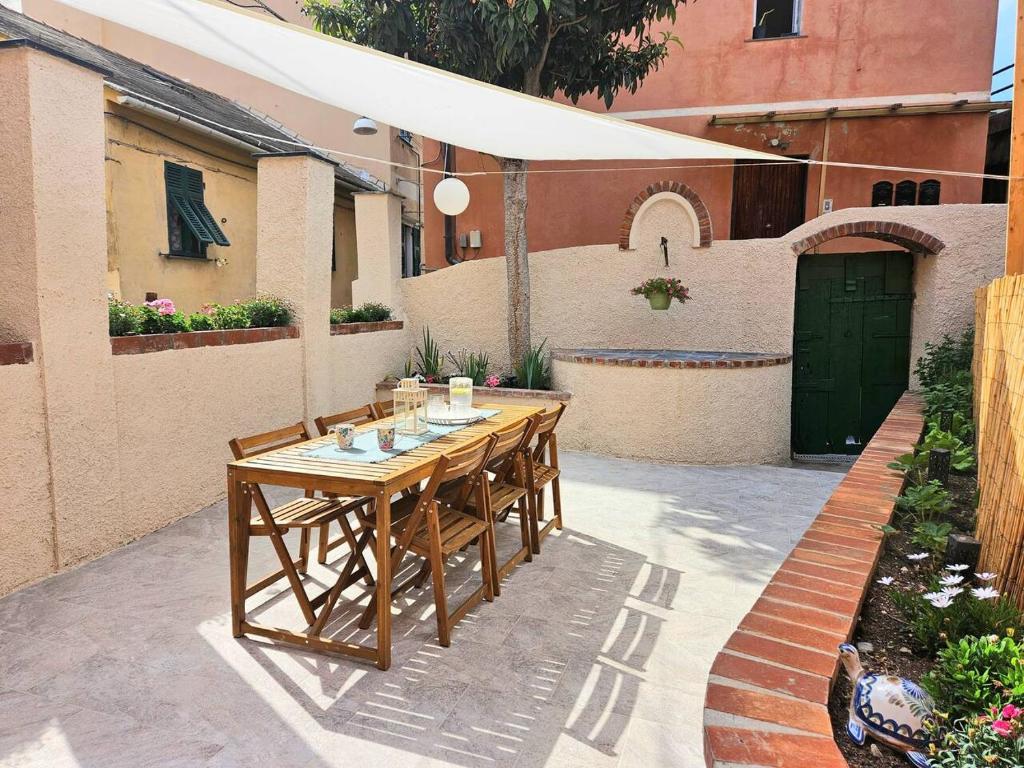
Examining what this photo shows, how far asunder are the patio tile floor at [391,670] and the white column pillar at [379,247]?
14.6 feet

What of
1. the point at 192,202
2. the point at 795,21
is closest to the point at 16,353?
the point at 192,202

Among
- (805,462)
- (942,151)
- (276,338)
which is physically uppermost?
(942,151)

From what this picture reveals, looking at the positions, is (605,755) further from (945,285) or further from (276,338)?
(945,285)

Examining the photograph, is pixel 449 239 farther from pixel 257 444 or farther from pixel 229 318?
pixel 257 444

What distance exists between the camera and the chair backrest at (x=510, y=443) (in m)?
3.35

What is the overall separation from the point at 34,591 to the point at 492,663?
8.14ft

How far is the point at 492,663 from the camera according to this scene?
108 inches

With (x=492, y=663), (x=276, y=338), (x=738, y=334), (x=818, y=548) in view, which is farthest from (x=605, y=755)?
(x=738, y=334)

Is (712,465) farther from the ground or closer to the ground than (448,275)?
closer to the ground

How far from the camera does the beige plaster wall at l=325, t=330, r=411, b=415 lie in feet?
21.3

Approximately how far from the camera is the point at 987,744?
1.36m

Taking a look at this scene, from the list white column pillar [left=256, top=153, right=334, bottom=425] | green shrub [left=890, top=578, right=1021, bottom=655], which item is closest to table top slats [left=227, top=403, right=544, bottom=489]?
green shrub [left=890, top=578, right=1021, bottom=655]

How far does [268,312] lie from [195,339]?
1.03 m

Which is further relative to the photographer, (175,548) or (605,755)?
(175,548)
